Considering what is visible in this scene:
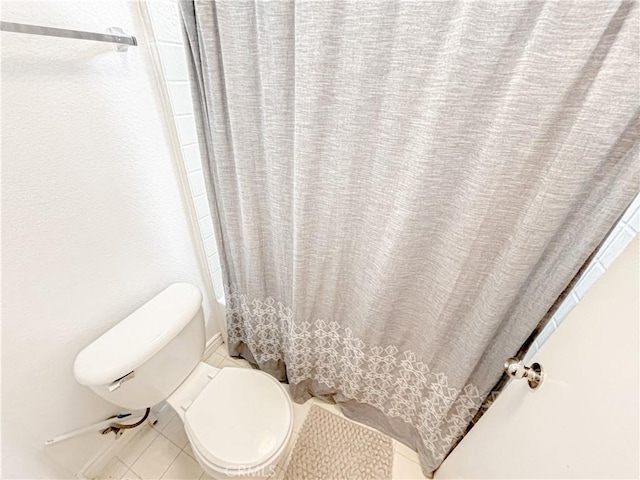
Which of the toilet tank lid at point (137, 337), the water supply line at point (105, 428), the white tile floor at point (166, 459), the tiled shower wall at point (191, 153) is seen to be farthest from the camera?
the white tile floor at point (166, 459)

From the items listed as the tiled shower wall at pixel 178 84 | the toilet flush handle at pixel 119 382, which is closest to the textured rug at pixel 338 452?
the toilet flush handle at pixel 119 382

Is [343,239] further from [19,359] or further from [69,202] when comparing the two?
[19,359]

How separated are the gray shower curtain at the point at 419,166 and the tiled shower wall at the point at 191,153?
0.32ft

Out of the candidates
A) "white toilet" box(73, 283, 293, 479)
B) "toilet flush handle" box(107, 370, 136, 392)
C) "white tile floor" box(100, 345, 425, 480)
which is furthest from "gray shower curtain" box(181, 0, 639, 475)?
"toilet flush handle" box(107, 370, 136, 392)

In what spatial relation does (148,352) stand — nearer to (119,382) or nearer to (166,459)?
(119,382)

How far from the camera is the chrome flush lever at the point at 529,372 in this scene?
1.78ft

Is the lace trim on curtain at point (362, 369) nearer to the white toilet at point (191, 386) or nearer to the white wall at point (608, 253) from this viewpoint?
the white toilet at point (191, 386)

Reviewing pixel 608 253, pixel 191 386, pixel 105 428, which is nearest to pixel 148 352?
pixel 191 386

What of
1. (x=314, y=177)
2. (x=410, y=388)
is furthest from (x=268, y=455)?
(x=314, y=177)

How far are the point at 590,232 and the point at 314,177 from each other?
0.62 m

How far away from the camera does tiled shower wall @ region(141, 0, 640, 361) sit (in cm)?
56

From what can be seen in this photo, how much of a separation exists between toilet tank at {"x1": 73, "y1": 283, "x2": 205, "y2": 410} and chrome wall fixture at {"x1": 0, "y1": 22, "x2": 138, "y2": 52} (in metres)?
0.78

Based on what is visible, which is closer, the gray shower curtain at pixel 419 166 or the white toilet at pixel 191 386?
the gray shower curtain at pixel 419 166

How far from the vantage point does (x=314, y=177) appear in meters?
0.73
